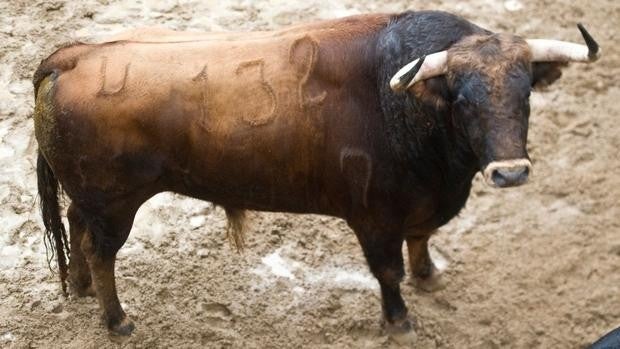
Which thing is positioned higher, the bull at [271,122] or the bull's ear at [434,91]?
the bull's ear at [434,91]

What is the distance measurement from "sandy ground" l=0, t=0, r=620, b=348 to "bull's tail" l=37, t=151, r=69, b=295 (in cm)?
47

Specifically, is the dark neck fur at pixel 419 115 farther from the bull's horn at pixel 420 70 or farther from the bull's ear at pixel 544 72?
the bull's ear at pixel 544 72

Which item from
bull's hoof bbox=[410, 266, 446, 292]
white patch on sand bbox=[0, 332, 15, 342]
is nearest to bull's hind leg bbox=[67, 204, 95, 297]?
white patch on sand bbox=[0, 332, 15, 342]

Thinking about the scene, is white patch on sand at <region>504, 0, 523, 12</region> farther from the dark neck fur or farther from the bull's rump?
the bull's rump

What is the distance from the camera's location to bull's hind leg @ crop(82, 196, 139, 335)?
4.73 metres

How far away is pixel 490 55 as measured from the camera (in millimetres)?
3938

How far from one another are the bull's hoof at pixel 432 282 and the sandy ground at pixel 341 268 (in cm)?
5

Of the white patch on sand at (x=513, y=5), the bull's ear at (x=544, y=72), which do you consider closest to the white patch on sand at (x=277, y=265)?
the bull's ear at (x=544, y=72)

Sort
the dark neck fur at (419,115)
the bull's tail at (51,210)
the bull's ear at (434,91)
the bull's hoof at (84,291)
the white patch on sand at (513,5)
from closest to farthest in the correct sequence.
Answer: the bull's ear at (434,91) → the dark neck fur at (419,115) → the bull's tail at (51,210) → the bull's hoof at (84,291) → the white patch on sand at (513,5)

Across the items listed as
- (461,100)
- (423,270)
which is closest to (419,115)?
(461,100)

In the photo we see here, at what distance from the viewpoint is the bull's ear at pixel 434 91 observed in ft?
13.2

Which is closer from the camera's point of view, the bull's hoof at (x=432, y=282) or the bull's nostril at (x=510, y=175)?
the bull's nostril at (x=510, y=175)

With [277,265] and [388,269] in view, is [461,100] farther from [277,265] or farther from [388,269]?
[277,265]

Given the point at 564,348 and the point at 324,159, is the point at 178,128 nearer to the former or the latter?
the point at 324,159
